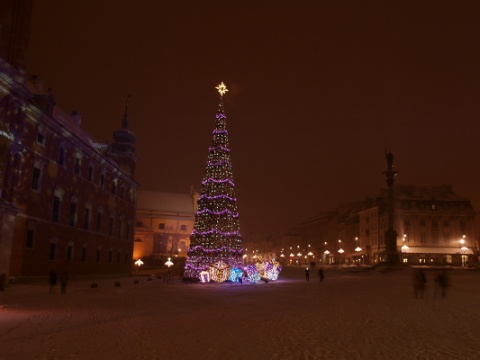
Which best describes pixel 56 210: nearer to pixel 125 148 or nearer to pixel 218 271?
pixel 218 271

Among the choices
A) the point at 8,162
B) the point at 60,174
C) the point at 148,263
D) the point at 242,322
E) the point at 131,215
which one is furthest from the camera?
the point at 148,263

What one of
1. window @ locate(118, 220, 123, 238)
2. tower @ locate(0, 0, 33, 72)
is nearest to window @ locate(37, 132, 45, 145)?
tower @ locate(0, 0, 33, 72)

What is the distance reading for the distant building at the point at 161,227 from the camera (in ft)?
315

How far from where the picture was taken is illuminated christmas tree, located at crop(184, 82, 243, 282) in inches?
1556

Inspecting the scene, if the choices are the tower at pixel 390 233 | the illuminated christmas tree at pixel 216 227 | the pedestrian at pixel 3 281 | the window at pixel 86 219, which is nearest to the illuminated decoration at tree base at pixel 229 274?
the illuminated christmas tree at pixel 216 227

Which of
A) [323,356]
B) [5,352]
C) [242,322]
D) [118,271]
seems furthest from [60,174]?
[323,356]

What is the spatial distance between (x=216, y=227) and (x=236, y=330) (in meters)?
26.4

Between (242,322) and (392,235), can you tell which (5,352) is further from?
(392,235)

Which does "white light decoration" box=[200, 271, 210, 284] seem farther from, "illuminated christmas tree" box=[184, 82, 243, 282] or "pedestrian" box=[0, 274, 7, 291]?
"pedestrian" box=[0, 274, 7, 291]

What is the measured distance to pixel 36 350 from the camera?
10219 mm

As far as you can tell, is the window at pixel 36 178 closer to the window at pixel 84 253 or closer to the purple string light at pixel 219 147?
the window at pixel 84 253

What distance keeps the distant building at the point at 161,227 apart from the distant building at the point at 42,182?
47.8 m

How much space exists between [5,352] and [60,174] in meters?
28.1

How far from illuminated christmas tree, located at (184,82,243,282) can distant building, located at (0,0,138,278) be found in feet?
32.8
